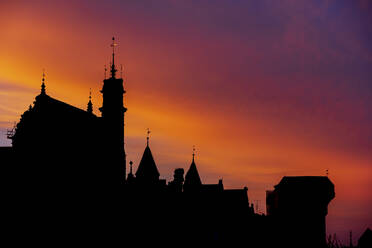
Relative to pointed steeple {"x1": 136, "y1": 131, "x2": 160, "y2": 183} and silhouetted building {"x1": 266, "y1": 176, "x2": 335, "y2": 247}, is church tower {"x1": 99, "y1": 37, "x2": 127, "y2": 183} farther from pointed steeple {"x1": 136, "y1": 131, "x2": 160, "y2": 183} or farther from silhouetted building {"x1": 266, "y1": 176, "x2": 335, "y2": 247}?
silhouetted building {"x1": 266, "y1": 176, "x2": 335, "y2": 247}

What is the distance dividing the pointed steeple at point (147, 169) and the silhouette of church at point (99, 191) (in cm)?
13

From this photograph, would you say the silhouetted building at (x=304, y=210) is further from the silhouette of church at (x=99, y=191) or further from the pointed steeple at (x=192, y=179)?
the pointed steeple at (x=192, y=179)

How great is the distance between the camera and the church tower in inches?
2571

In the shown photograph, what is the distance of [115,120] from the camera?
66375 millimetres

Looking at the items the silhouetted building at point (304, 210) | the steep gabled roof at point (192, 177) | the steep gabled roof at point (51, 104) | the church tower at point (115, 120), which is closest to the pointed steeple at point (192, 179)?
the steep gabled roof at point (192, 177)

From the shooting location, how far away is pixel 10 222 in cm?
5075

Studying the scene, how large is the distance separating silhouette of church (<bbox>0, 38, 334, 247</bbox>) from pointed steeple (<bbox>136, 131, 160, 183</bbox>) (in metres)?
0.13

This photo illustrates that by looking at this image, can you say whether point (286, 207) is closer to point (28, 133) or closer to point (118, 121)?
point (118, 121)

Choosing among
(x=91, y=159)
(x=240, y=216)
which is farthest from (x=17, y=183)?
(x=240, y=216)

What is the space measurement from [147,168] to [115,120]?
14497 mm

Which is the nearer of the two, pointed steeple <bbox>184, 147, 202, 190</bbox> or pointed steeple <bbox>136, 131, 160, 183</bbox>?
pointed steeple <bbox>136, 131, 160, 183</bbox>

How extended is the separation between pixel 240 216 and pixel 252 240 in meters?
4.28

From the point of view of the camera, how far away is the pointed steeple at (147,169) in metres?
78.6

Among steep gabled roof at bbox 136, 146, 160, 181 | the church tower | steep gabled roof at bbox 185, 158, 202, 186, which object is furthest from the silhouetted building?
the church tower
